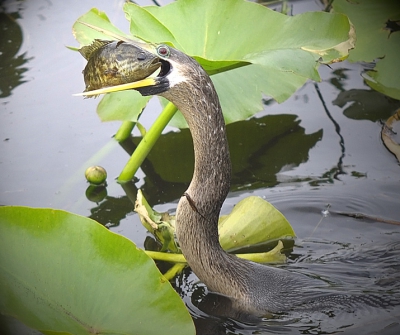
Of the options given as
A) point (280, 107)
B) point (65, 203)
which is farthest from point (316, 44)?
point (65, 203)

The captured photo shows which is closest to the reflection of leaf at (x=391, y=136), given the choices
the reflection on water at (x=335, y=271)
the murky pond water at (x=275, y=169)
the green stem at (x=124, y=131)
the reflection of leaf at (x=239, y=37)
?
the murky pond water at (x=275, y=169)

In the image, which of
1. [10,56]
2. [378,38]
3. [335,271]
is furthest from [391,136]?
[10,56]

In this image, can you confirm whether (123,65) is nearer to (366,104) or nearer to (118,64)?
(118,64)

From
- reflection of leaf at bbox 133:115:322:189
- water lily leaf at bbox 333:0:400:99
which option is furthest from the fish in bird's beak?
water lily leaf at bbox 333:0:400:99

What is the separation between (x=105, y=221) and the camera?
10.5 feet

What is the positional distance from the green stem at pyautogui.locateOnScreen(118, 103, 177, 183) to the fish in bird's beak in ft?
2.75

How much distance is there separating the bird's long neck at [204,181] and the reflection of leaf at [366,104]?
6.03 feet

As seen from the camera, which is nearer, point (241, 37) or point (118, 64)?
point (118, 64)

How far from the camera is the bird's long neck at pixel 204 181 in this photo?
7.09ft

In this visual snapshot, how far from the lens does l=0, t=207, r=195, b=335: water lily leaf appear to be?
202 cm

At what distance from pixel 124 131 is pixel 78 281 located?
68.8 inches

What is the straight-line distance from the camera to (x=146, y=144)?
3230 mm

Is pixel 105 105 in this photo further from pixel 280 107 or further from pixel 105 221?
pixel 280 107

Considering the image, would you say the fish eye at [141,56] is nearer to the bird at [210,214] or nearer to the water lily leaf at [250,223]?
the bird at [210,214]
